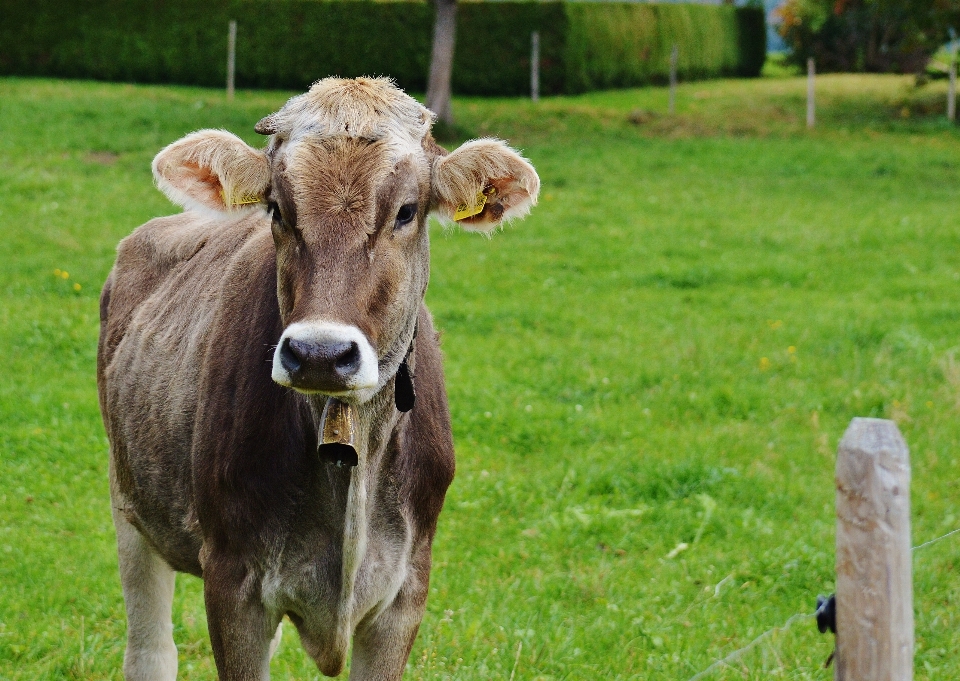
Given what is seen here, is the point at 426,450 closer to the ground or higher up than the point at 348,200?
closer to the ground

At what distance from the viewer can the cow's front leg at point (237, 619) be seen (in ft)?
12.2

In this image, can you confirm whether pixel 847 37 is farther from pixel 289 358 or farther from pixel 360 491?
pixel 289 358

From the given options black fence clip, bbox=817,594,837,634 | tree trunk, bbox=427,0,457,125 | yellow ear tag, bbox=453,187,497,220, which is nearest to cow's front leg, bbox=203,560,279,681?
yellow ear tag, bbox=453,187,497,220

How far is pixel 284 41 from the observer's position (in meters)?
31.2

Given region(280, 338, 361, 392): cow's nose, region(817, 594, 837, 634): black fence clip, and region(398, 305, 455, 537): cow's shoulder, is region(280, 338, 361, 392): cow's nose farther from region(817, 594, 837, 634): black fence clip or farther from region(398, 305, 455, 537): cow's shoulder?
region(817, 594, 837, 634): black fence clip

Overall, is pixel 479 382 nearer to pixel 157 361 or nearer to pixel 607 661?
pixel 607 661

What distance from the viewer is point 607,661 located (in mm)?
5227

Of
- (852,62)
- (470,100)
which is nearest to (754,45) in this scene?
(852,62)

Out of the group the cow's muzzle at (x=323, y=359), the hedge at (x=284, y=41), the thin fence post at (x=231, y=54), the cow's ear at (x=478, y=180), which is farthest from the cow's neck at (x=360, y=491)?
the hedge at (x=284, y=41)

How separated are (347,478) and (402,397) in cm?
30

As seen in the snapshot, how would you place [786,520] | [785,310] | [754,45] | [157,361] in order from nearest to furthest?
1. [157,361]
2. [786,520]
3. [785,310]
4. [754,45]

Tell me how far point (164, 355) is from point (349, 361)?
1758 millimetres

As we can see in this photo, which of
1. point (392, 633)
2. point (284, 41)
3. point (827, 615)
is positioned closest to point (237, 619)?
point (392, 633)

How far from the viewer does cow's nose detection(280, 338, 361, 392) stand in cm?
308
